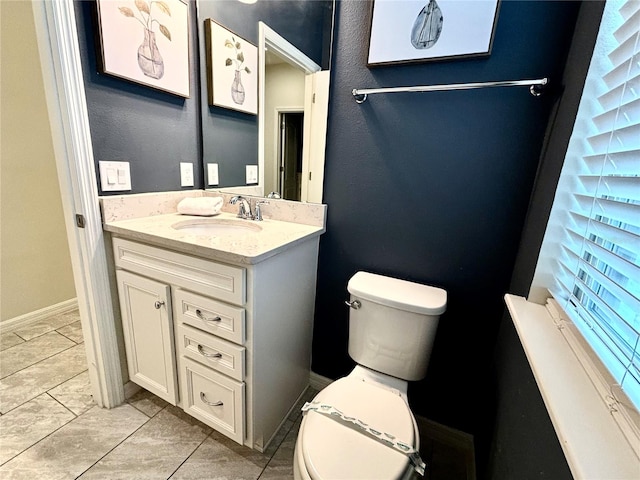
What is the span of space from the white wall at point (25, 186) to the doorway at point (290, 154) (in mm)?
1697

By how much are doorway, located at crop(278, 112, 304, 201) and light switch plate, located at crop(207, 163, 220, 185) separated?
1.45 ft

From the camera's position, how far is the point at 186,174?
1.57 m

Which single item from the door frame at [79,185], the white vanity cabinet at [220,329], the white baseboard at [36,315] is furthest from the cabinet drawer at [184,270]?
the white baseboard at [36,315]

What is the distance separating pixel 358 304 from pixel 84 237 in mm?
1159

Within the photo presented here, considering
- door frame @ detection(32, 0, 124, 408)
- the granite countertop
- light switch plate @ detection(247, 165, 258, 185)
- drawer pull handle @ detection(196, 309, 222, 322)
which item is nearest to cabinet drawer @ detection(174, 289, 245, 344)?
drawer pull handle @ detection(196, 309, 222, 322)

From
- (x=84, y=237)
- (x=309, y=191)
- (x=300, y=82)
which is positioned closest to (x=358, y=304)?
(x=309, y=191)

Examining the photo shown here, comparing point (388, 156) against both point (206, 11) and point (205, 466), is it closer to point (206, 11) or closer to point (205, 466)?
point (206, 11)

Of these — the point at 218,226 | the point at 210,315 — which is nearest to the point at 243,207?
the point at 218,226

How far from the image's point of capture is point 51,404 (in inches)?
56.2

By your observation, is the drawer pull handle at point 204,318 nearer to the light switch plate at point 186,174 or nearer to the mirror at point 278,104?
the mirror at point 278,104

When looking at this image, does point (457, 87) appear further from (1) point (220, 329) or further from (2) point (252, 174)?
(1) point (220, 329)

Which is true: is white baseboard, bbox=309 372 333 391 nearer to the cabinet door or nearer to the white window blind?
the cabinet door

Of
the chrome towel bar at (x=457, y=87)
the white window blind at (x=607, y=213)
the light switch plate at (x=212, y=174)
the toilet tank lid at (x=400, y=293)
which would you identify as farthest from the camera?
the light switch plate at (x=212, y=174)

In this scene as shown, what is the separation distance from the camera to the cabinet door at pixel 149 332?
3.98 feet
